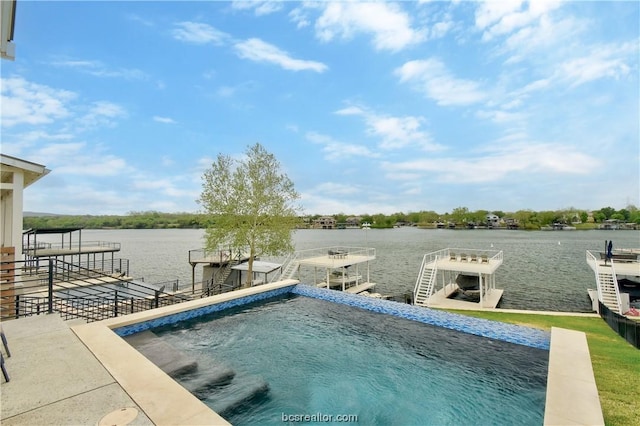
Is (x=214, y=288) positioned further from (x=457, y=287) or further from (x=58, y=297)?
(x=457, y=287)

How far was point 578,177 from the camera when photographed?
58.1 meters

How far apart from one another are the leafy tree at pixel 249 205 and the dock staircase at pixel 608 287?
16568 millimetres

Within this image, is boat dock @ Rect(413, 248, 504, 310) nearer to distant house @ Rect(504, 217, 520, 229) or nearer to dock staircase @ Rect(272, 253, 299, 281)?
dock staircase @ Rect(272, 253, 299, 281)

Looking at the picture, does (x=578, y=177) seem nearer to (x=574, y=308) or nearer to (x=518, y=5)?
(x=574, y=308)

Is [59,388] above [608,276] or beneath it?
above

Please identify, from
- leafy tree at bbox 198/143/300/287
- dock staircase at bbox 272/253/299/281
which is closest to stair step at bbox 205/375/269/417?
leafy tree at bbox 198/143/300/287

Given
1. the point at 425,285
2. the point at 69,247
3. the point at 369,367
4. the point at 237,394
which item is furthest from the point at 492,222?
the point at 237,394

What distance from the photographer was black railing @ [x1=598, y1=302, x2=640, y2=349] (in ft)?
25.4

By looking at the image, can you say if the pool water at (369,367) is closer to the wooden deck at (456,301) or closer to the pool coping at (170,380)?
the pool coping at (170,380)

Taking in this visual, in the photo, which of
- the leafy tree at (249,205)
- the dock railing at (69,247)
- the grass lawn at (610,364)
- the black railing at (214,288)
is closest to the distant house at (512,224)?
the grass lawn at (610,364)

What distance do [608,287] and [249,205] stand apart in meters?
19.9

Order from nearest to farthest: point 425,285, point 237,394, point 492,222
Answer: point 237,394 → point 425,285 → point 492,222

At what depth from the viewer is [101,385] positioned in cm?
392

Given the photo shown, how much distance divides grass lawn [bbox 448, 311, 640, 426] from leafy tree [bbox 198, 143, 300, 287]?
1124 cm
